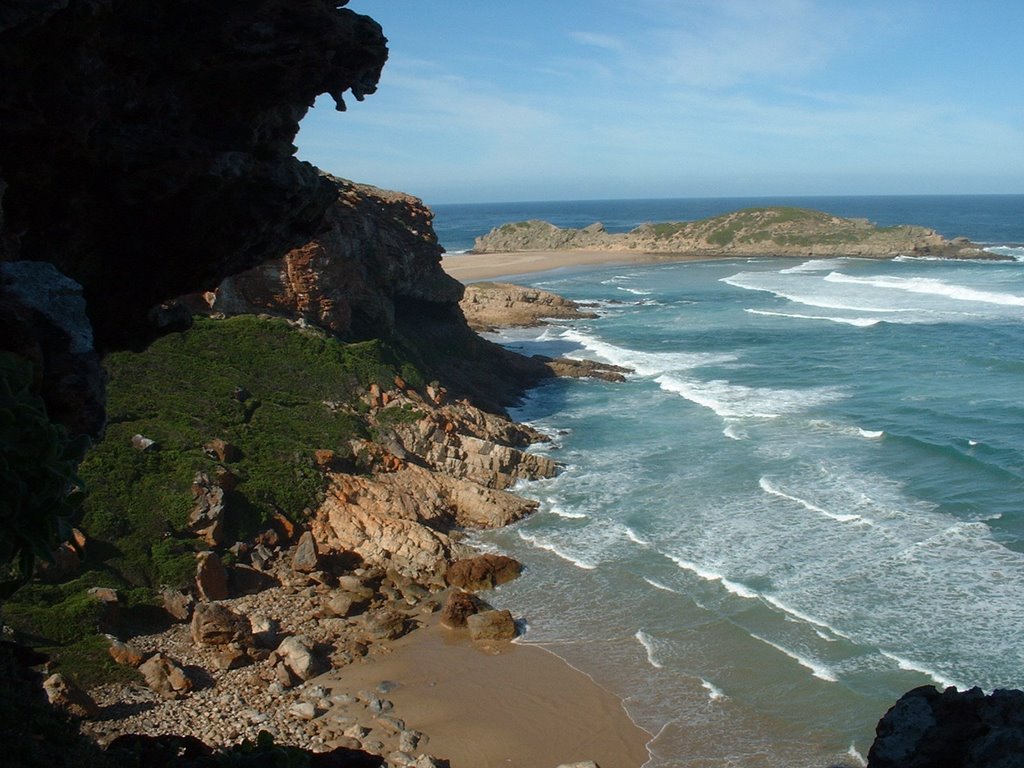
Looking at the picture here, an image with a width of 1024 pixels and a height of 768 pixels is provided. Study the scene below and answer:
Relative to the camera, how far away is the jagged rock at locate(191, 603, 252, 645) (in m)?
17.7

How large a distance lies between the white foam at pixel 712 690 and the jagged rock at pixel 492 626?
12.6ft

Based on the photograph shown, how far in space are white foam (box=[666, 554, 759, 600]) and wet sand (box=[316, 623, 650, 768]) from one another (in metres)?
4.45

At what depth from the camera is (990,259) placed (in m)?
93.8

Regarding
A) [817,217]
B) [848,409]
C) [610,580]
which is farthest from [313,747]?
[817,217]

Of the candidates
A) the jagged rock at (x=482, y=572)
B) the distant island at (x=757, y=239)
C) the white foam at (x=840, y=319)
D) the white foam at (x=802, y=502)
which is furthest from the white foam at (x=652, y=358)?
the distant island at (x=757, y=239)

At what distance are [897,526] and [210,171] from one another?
60.6 feet

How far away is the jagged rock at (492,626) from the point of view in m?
19.1

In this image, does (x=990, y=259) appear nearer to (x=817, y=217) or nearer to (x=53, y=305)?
(x=817, y=217)

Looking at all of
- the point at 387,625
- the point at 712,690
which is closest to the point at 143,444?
the point at 387,625

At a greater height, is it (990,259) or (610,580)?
(990,259)

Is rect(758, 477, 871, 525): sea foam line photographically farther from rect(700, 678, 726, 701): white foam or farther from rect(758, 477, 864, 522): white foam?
rect(700, 678, 726, 701): white foam

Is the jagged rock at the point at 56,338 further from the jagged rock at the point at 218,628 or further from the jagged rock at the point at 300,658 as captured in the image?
the jagged rock at the point at 218,628

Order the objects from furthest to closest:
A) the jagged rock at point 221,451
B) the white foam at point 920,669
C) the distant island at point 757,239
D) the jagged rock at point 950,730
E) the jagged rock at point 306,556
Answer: the distant island at point 757,239, the jagged rock at point 221,451, the jagged rock at point 306,556, the white foam at point 920,669, the jagged rock at point 950,730

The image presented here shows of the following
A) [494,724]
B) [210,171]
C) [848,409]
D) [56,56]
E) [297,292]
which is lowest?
[494,724]
